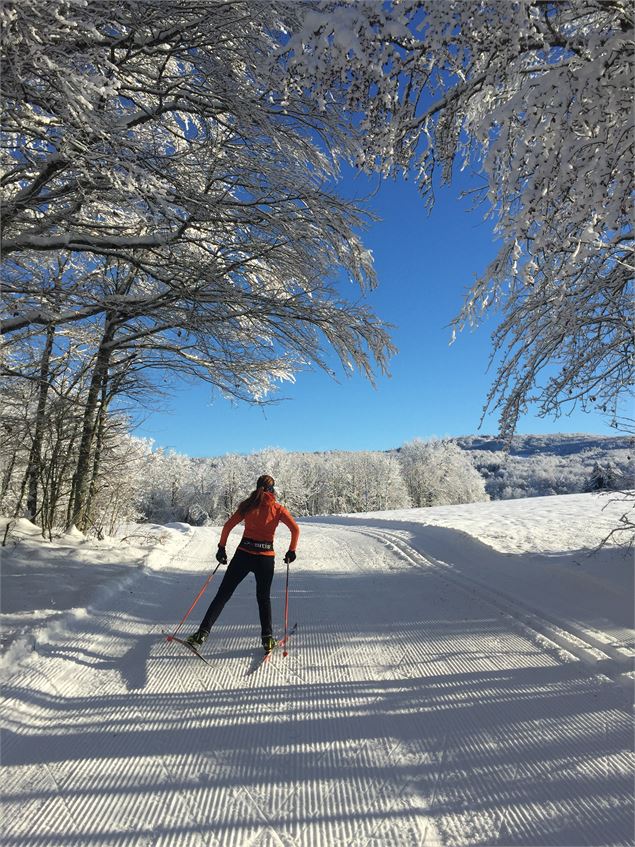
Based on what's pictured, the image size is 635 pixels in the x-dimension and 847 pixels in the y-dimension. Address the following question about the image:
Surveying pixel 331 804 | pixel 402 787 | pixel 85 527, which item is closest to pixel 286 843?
pixel 331 804

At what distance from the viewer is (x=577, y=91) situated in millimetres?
3373

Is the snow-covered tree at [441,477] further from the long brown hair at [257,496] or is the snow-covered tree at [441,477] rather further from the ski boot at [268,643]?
the ski boot at [268,643]

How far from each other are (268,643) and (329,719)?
1258 mm

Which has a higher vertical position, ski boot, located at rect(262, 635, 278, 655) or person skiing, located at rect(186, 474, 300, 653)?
person skiing, located at rect(186, 474, 300, 653)

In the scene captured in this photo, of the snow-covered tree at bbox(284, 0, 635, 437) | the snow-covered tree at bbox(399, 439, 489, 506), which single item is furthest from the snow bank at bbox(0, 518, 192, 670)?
the snow-covered tree at bbox(399, 439, 489, 506)

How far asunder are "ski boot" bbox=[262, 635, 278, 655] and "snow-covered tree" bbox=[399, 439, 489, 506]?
52.7 metres

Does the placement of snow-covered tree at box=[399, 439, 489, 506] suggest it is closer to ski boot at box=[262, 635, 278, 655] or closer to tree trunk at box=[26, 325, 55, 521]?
tree trunk at box=[26, 325, 55, 521]

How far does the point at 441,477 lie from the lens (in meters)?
56.6

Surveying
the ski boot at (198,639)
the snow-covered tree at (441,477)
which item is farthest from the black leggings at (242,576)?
the snow-covered tree at (441,477)

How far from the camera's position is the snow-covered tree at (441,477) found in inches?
2191

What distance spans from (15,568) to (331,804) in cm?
604

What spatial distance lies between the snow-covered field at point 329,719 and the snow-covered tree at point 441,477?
51354 millimetres

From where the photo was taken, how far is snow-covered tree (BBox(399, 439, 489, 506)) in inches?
2191

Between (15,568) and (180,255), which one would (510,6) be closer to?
(180,255)
